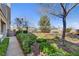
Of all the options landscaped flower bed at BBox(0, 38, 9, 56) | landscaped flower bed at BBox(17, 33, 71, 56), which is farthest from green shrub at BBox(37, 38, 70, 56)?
landscaped flower bed at BBox(0, 38, 9, 56)

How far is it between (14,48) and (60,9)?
702 millimetres

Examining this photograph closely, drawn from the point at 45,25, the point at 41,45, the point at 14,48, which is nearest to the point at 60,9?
the point at 45,25

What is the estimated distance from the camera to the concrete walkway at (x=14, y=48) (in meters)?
2.64

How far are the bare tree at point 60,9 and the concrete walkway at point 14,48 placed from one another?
490 mm

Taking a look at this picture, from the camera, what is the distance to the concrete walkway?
2637 mm

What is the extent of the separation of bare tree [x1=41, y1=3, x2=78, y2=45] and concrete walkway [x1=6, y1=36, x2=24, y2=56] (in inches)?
19.3

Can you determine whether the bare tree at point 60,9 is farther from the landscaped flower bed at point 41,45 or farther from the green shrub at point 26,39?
the green shrub at point 26,39

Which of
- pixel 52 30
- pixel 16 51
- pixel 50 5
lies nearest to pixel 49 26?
pixel 52 30

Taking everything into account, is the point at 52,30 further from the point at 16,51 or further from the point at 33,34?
the point at 16,51

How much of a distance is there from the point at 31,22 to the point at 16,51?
378mm

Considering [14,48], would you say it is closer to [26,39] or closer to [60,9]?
[26,39]

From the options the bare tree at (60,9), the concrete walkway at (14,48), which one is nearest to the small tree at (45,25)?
the bare tree at (60,9)

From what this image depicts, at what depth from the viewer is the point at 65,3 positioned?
267 cm

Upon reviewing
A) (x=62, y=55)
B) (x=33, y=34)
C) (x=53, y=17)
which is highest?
(x=53, y=17)
